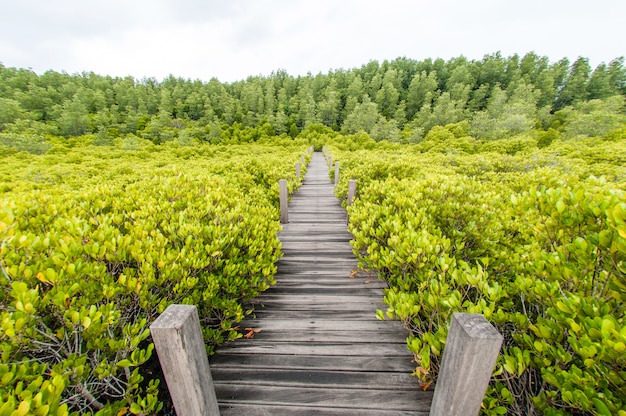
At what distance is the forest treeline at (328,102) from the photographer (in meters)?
46.8

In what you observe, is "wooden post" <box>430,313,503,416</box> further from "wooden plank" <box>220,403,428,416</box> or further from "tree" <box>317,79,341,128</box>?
→ "tree" <box>317,79,341,128</box>

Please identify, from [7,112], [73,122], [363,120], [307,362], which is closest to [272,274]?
[307,362]

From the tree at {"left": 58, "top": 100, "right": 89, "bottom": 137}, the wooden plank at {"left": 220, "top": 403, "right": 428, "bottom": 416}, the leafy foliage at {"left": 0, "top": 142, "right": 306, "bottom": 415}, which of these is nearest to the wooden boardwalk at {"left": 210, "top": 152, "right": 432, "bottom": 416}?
the wooden plank at {"left": 220, "top": 403, "right": 428, "bottom": 416}

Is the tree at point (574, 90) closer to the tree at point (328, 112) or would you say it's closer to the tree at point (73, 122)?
the tree at point (328, 112)

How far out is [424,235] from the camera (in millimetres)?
2867

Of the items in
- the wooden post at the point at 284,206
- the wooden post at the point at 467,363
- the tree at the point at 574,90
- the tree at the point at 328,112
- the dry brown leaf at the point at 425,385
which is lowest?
the dry brown leaf at the point at 425,385

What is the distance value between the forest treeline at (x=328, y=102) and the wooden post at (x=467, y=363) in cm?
4192

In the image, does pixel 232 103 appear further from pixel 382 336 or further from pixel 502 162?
pixel 382 336

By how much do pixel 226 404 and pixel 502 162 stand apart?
12.9 meters

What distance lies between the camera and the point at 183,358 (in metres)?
1.53

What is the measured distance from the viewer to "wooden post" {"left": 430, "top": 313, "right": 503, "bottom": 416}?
1.39 m

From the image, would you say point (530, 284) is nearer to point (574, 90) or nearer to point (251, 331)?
point (251, 331)

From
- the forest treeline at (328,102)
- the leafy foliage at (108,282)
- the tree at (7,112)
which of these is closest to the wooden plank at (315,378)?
the leafy foliage at (108,282)

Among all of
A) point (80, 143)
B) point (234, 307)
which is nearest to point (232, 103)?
point (80, 143)
